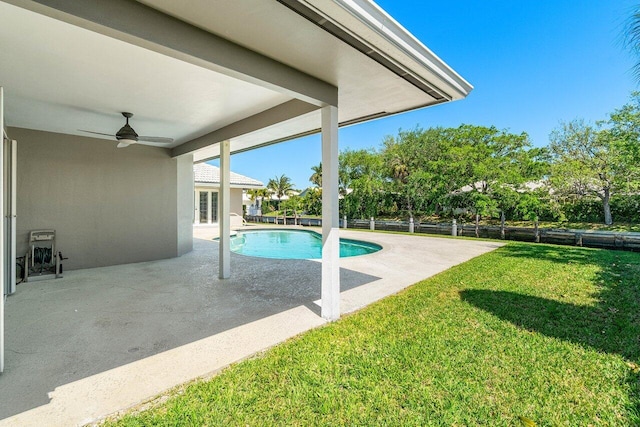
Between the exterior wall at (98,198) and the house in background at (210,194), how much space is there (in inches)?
301

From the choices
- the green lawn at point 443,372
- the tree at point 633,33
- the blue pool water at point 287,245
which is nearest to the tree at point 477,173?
the blue pool water at point 287,245

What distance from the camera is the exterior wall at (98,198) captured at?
688 centimetres

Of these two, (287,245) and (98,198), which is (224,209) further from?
(287,245)

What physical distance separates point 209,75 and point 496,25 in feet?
46.1

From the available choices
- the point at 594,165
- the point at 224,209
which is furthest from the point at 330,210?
the point at 594,165

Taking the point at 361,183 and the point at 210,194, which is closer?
the point at 210,194

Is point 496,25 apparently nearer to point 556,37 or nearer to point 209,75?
point 556,37

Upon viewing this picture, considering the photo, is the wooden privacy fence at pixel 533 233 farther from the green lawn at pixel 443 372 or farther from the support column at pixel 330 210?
the support column at pixel 330 210

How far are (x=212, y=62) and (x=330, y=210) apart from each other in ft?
7.61

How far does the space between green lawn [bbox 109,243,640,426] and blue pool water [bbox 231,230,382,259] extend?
26.8ft

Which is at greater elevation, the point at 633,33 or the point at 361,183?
the point at 633,33

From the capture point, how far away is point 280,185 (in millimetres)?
40031

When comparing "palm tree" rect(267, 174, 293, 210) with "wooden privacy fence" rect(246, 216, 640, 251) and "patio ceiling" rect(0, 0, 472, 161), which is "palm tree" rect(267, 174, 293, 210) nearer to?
"wooden privacy fence" rect(246, 216, 640, 251)

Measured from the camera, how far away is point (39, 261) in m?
6.75
